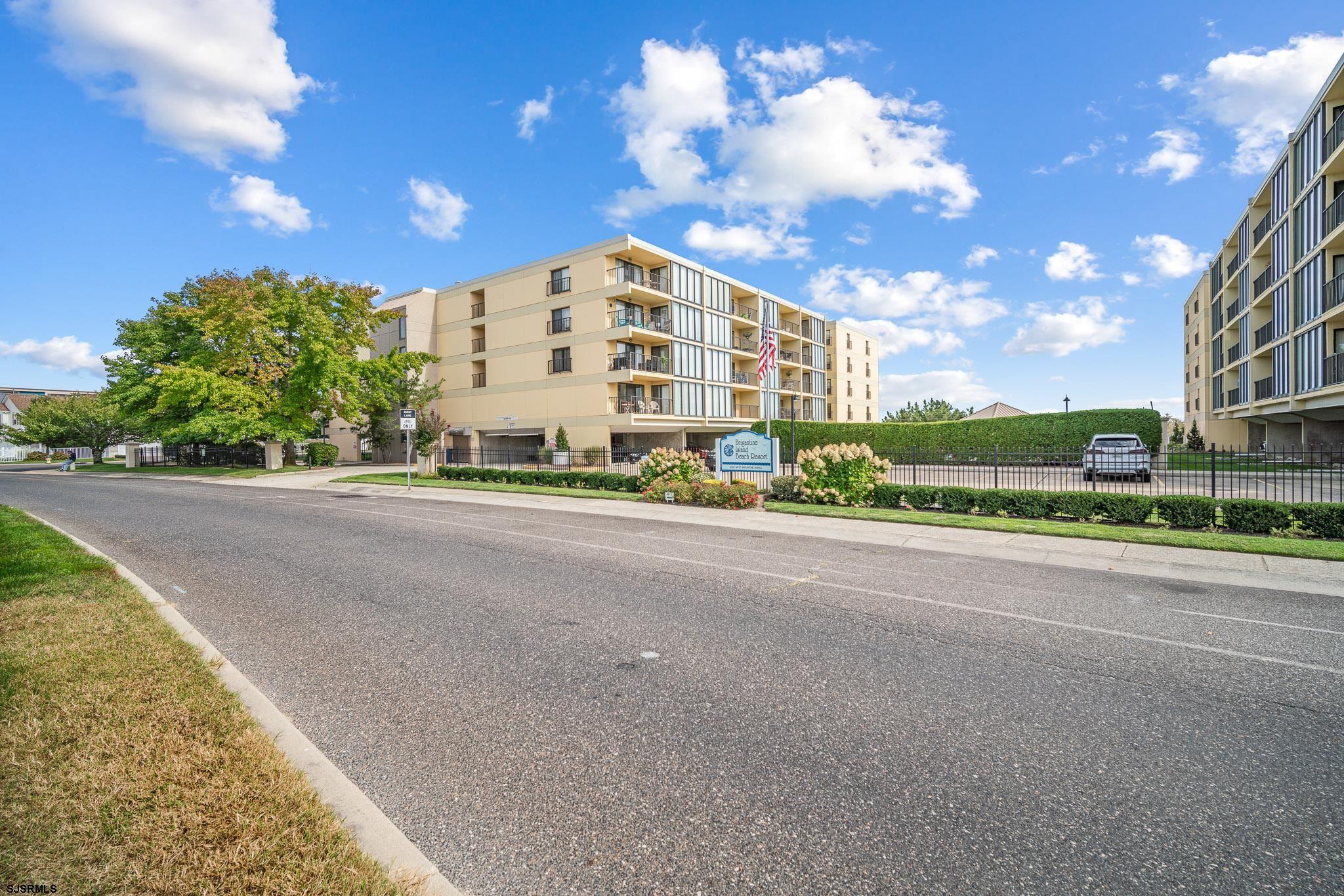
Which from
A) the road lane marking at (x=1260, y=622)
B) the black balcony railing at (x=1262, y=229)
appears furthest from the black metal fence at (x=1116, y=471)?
the black balcony railing at (x=1262, y=229)

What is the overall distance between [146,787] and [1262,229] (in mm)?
45533

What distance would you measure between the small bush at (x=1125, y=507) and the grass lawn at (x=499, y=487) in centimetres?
1142

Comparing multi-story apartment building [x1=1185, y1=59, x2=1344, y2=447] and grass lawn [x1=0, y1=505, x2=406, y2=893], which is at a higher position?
multi-story apartment building [x1=1185, y1=59, x2=1344, y2=447]

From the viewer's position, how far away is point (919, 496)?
48.1 feet

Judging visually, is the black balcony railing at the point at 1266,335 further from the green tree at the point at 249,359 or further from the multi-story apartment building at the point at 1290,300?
the green tree at the point at 249,359

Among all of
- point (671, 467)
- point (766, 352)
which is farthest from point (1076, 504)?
point (671, 467)

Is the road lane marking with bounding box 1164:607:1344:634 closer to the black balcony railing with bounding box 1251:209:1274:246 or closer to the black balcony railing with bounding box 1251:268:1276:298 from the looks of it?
the black balcony railing with bounding box 1251:268:1276:298

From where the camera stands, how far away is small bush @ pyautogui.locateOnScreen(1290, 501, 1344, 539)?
10.3 meters

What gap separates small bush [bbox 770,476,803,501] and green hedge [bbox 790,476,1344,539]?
2207mm

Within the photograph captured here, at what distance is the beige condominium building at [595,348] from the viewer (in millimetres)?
37062

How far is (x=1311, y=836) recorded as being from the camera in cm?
279

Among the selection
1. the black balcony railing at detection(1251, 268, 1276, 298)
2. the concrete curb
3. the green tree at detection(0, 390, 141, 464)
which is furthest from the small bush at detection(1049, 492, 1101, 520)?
the green tree at detection(0, 390, 141, 464)

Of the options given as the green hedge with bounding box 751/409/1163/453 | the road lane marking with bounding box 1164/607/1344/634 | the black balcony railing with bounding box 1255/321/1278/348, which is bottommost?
the road lane marking with bounding box 1164/607/1344/634

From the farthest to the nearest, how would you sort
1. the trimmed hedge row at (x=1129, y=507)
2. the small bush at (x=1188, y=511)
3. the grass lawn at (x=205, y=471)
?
the grass lawn at (x=205, y=471) < the small bush at (x=1188, y=511) < the trimmed hedge row at (x=1129, y=507)
